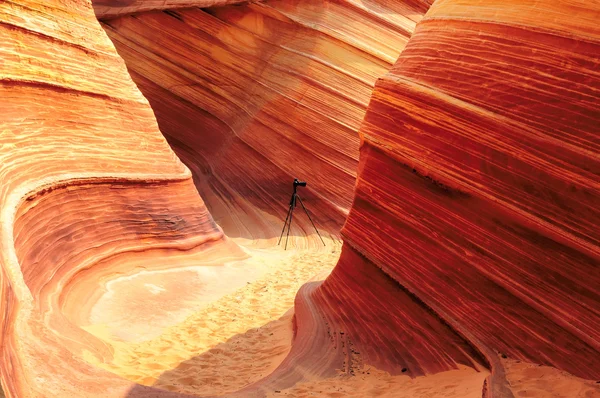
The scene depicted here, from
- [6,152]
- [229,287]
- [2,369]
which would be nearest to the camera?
[2,369]

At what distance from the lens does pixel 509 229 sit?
3.49 m

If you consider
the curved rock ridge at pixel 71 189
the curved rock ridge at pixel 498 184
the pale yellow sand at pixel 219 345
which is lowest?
the pale yellow sand at pixel 219 345

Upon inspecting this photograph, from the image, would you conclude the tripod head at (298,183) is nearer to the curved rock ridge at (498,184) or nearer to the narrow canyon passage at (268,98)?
the narrow canyon passage at (268,98)

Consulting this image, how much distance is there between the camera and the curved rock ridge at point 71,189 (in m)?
3.70

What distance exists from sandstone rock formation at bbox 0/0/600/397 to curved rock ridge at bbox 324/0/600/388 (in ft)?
0.04

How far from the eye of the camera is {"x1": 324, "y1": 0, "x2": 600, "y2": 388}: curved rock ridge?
3.17 m

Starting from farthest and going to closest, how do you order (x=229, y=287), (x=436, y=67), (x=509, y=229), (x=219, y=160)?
(x=219, y=160) → (x=229, y=287) → (x=436, y=67) → (x=509, y=229)

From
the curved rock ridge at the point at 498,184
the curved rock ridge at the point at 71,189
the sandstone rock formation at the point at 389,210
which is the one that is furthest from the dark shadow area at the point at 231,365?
the curved rock ridge at the point at 498,184

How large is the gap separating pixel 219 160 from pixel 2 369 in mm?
8695

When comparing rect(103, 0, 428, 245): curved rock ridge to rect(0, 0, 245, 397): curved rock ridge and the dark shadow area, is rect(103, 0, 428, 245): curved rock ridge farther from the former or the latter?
the dark shadow area

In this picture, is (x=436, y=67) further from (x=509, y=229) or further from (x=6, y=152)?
(x=6, y=152)

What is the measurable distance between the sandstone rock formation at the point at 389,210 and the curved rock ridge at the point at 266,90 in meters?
2.83

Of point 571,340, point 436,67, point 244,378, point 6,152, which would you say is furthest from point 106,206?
point 571,340

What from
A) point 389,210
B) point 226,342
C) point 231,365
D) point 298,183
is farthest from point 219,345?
point 298,183
